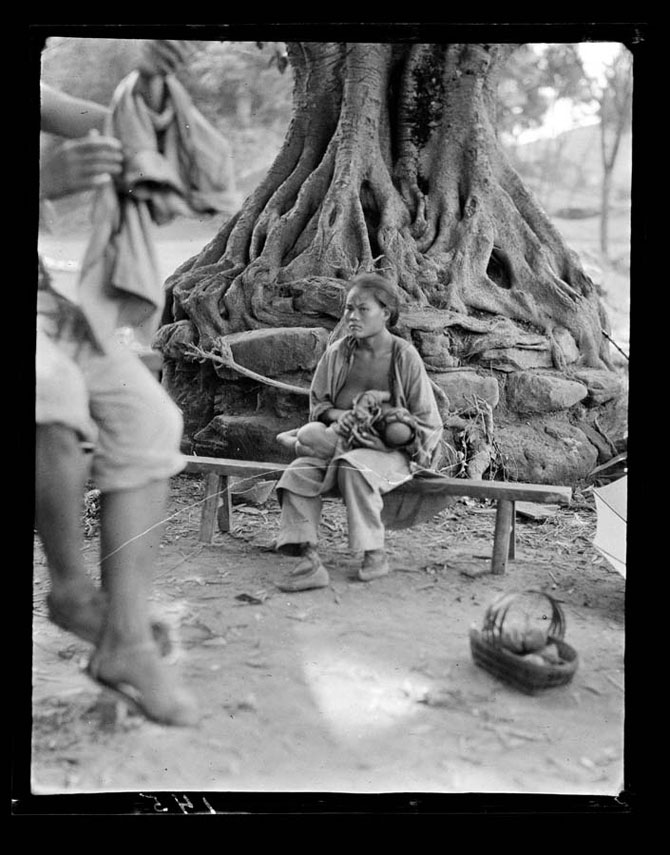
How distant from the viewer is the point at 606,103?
3.24m

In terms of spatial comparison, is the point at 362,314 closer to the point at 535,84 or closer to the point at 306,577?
the point at 306,577

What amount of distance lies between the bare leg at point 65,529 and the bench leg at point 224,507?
1.60 feet

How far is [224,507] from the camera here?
10.4ft

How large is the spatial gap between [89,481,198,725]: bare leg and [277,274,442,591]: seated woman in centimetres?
47

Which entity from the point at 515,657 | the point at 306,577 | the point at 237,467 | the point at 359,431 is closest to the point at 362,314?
the point at 359,431

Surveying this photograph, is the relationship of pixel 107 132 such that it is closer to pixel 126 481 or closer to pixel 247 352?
pixel 247 352

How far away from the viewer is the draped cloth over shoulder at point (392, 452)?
10.3 ft

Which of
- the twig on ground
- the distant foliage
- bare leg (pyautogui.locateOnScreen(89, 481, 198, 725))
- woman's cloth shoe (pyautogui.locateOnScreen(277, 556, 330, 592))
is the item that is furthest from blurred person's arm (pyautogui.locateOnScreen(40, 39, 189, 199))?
woman's cloth shoe (pyautogui.locateOnScreen(277, 556, 330, 592))

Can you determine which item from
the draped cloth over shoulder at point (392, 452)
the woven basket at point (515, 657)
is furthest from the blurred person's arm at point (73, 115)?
the woven basket at point (515, 657)

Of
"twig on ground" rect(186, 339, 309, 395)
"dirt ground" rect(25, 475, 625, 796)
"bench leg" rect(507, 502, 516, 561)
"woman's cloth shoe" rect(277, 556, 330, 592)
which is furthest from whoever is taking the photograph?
"twig on ground" rect(186, 339, 309, 395)

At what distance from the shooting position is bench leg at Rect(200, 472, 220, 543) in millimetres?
3145

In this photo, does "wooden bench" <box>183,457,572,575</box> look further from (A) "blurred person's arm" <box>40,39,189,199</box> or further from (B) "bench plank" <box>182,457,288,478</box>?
(A) "blurred person's arm" <box>40,39,189,199</box>

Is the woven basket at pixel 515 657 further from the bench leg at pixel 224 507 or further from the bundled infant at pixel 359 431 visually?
the bench leg at pixel 224 507

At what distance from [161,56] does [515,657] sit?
91.8 inches
